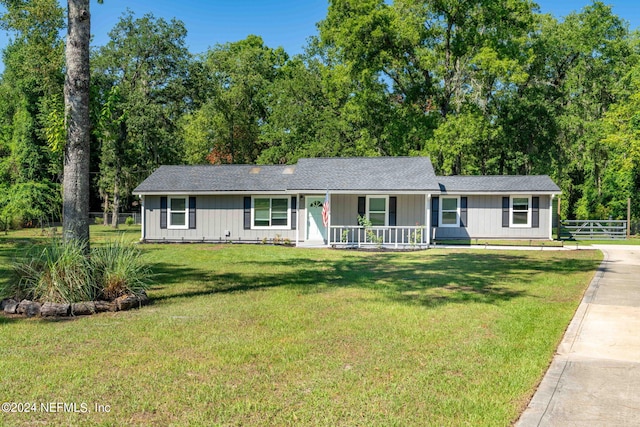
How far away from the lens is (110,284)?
7.58 m

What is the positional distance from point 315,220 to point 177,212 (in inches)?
251

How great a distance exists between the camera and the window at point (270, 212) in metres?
22.2

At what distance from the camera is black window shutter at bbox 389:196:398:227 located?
21250 millimetres

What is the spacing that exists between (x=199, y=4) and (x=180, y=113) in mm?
17442

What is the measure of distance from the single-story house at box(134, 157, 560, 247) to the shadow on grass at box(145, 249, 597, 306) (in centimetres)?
527

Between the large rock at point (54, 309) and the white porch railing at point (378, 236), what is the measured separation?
13724 millimetres

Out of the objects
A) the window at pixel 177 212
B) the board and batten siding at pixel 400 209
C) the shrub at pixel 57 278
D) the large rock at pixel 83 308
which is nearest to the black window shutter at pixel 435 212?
the board and batten siding at pixel 400 209

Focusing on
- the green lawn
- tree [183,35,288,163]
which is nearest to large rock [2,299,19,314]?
the green lawn

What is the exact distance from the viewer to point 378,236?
802 inches

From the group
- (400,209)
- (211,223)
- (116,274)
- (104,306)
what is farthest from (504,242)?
(104,306)

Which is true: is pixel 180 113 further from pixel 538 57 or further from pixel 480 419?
pixel 480 419

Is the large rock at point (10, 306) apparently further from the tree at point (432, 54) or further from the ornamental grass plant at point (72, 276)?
the tree at point (432, 54)

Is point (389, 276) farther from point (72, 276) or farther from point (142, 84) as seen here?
point (142, 84)

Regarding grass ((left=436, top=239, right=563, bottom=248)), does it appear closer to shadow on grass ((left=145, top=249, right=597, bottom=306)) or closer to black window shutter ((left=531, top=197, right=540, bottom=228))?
black window shutter ((left=531, top=197, right=540, bottom=228))
